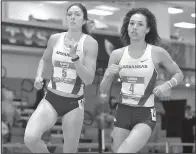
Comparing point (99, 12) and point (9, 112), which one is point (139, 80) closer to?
point (9, 112)

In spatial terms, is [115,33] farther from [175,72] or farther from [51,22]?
[175,72]

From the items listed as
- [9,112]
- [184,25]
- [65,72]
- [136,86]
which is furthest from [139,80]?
[184,25]

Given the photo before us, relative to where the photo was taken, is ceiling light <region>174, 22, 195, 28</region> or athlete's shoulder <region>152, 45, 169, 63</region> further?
ceiling light <region>174, 22, 195, 28</region>

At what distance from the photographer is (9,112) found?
37.7ft

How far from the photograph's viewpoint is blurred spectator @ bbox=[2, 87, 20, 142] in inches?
446

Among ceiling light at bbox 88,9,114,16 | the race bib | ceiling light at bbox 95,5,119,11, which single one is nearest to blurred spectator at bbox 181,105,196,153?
ceiling light at bbox 95,5,119,11

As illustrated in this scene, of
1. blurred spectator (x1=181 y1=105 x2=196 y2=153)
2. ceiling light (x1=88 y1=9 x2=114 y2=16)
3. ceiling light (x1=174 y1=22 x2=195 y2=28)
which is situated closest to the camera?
blurred spectator (x1=181 y1=105 x2=196 y2=153)

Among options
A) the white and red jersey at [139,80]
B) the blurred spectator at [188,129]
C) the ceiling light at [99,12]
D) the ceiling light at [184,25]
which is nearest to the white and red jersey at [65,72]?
the white and red jersey at [139,80]


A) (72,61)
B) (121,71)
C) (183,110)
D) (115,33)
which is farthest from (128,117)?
(183,110)

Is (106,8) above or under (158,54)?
above

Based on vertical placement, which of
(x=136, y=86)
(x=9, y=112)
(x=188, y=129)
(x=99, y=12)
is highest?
(x=99, y=12)

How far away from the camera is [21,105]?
1257cm

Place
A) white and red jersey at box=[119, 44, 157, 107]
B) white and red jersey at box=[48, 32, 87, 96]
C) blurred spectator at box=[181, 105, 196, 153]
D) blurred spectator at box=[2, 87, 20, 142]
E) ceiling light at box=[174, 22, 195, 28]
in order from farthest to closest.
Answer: ceiling light at box=[174, 22, 195, 28], blurred spectator at box=[181, 105, 196, 153], blurred spectator at box=[2, 87, 20, 142], white and red jersey at box=[48, 32, 87, 96], white and red jersey at box=[119, 44, 157, 107]

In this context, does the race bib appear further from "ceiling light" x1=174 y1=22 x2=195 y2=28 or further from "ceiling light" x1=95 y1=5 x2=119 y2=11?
"ceiling light" x1=174 y1=22 x2=195 y2=28
